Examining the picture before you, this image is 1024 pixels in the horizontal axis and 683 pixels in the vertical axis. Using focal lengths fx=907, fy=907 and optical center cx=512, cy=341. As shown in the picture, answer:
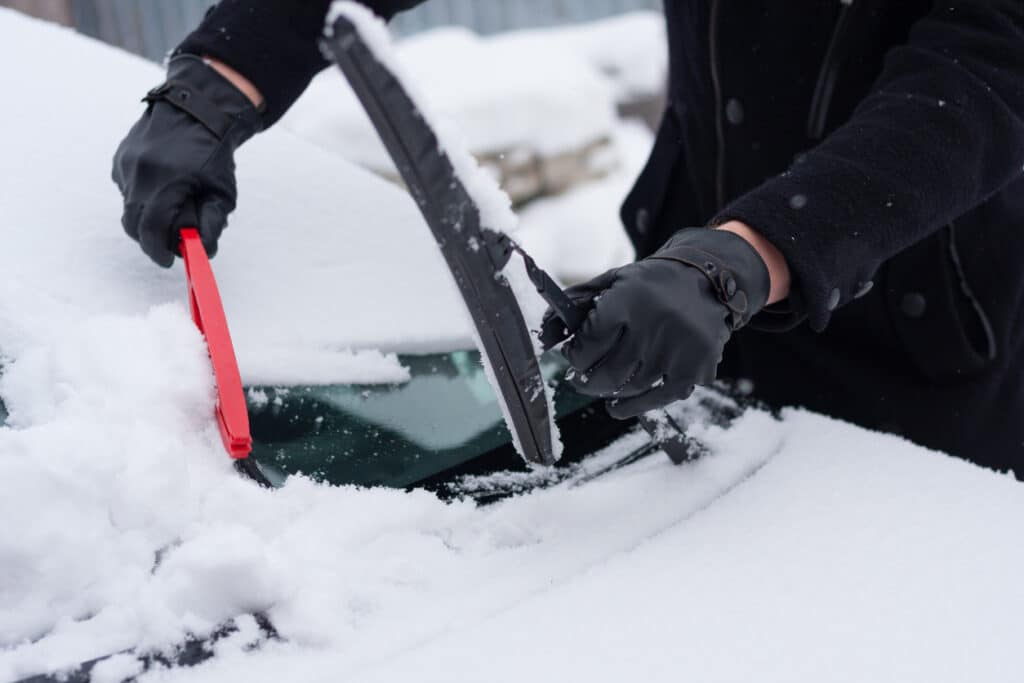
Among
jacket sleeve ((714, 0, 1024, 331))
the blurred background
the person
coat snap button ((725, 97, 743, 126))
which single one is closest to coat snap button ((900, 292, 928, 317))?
the person

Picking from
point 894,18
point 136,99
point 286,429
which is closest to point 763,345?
point 894,18

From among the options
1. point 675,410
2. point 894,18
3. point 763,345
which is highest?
point 894,18

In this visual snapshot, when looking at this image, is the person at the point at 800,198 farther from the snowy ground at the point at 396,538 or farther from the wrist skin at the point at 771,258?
the snowy ground at the point at 396,538

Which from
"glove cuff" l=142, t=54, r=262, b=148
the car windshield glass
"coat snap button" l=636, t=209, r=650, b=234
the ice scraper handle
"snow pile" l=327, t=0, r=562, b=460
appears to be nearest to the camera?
"snow pile" l=327, t=0, r=562, b=460

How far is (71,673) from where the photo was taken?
0.67 meters

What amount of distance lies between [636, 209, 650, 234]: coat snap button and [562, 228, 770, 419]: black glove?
31.2 inches

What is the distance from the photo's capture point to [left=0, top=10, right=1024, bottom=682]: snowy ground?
72 cm

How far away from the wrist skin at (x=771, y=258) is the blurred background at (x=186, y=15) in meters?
3.94

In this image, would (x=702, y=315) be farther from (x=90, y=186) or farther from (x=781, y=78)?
(x=90, y=186)

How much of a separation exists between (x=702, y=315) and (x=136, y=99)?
41.6 inches

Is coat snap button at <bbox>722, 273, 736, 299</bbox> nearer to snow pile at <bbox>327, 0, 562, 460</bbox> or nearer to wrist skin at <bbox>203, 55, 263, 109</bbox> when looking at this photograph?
snow pile at <bbox>327, 0, 562, 460</bbox>

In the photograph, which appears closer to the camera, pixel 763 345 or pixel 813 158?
pixel 813 158

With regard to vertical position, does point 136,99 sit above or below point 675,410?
above

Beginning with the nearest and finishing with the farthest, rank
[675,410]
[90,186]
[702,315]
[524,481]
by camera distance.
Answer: [702,315]
[524,481]
[675,410]
[90,186]
